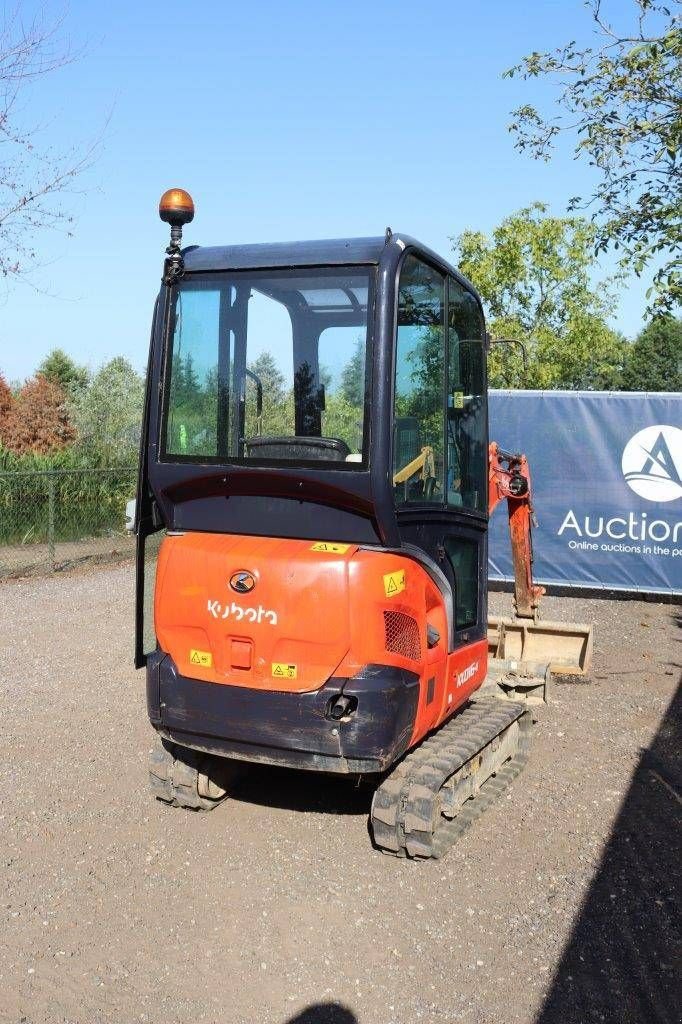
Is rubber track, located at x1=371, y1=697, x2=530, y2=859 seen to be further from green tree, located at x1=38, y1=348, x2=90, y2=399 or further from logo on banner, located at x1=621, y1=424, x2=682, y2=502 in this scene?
green tree, located at x1=38, y1=348, x2=90, y2=399

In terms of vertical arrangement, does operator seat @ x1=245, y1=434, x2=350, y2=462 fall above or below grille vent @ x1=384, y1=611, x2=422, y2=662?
above

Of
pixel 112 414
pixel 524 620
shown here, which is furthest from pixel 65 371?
pixel 524 620

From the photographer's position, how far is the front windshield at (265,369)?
4879 mm

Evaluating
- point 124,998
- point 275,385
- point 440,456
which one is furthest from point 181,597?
point 124,998

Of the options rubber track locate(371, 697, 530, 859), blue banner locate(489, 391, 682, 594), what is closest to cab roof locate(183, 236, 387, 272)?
rubber track locate(371, 697, 530, 859)

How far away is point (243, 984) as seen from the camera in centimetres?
406

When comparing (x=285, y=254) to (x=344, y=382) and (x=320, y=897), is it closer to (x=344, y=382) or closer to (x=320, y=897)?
(x=344, y=382)

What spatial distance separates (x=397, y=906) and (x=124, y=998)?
1.37 metres

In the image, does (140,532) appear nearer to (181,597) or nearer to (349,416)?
(181,597)

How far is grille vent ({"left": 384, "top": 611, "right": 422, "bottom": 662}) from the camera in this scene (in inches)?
189

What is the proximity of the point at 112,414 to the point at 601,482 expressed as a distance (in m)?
19.8

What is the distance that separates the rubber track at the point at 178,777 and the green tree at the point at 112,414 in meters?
12.6

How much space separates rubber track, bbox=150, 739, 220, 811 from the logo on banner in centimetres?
839

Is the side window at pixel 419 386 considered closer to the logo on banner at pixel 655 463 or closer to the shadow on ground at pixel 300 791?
the shadow on ground at pixel 300 791
